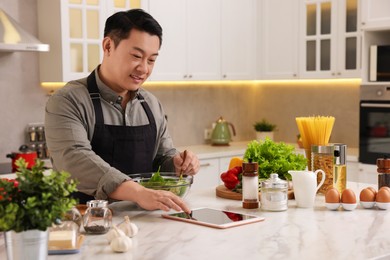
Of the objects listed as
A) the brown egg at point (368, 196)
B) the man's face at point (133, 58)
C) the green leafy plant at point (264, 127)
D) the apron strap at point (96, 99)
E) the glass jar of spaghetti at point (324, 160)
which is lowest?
the brown egg at point (368, 196)

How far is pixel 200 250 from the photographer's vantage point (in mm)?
1945

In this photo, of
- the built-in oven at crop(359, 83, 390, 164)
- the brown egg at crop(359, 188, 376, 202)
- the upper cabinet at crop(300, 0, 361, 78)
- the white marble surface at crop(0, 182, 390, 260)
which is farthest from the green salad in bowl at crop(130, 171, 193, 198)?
the upper cabinet at crop(300, 0, 361, 78)

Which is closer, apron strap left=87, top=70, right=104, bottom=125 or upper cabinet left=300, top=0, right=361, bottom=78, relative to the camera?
apron strap left=87, top=70, right=104, bottom=125

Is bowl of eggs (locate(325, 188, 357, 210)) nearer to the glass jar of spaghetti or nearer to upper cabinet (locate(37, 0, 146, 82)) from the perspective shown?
the glass jar of spaghetti

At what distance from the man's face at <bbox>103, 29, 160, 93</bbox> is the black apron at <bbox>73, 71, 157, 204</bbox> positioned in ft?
0.49

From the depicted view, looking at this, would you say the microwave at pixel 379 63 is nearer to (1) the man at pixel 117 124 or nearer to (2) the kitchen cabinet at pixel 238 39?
(2) the kitchen cabinet at pixel 238 39

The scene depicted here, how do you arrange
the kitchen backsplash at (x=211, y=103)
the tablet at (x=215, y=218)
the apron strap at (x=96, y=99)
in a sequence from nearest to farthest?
the tablet at (x=215, y=218), the apron strap at (x=96, y=99), the kitchen backsplash at (x=211, y=103)

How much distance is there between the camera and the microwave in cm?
495

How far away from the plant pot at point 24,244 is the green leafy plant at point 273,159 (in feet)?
4.39

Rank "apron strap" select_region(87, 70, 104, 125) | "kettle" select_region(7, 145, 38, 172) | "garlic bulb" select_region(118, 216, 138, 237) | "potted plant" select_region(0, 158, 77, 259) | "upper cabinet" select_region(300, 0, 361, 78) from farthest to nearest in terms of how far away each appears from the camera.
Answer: "upper cabinet" select_region(300, 0, 361, 78) < "kettle" select_region(7, 145, 38, 172) < "apron strap" select_region(87, 70, 104, 125) < "garlic bulb" select_region(118, 216, 138, 237) < "potted plant" select_region(0, 158, 77, 259)

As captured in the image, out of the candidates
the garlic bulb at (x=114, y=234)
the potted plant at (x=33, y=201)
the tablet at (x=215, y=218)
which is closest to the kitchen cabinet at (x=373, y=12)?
the tablet at (x=215, y=218)

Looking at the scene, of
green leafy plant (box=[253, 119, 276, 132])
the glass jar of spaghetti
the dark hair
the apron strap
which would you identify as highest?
the dark hair

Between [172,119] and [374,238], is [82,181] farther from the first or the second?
[172,119]

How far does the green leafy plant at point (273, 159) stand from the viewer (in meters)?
2.80
